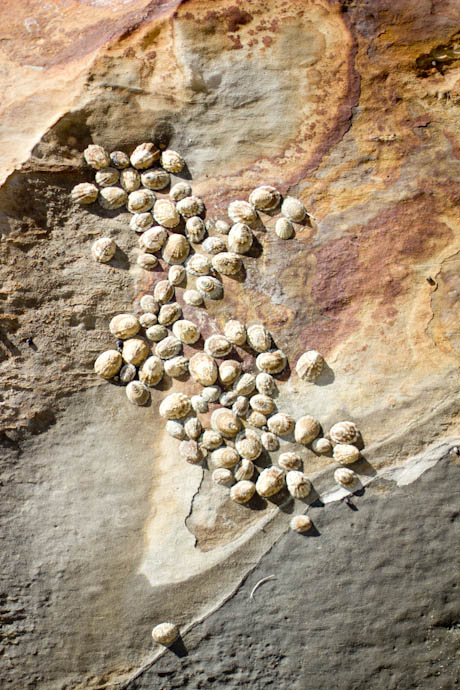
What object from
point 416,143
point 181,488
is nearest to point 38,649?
point 181,488

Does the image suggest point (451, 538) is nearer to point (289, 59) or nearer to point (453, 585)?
point (453, 585)

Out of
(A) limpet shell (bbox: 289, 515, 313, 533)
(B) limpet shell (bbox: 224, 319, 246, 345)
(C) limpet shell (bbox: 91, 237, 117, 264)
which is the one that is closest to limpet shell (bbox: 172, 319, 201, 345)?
(B) limpet shell (bbox: 224, 319, 246, 345)

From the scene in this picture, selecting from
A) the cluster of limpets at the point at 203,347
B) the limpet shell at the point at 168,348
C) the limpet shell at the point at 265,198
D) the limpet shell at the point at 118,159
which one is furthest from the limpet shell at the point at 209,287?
the limpet shell at the point at 118,159

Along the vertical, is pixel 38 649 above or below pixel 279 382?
below

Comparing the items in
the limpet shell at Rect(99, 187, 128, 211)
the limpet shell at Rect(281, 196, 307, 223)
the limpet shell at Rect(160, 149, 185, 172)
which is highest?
the limpet shell at Rect(160, 149, 185, 172)

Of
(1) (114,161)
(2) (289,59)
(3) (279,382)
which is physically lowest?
(3) (279,382)

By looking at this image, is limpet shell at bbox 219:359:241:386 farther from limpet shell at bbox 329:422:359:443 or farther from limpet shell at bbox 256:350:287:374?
limpet shell at bbox 329:422:359:443

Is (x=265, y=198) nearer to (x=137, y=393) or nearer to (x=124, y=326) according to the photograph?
(x=124, y=326)
